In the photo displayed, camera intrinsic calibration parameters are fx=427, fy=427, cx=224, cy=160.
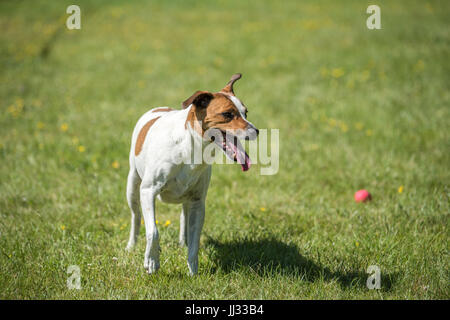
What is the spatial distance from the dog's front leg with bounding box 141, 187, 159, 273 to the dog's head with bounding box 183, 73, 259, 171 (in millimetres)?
728

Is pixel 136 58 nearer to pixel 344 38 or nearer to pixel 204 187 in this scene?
pixel 344 38

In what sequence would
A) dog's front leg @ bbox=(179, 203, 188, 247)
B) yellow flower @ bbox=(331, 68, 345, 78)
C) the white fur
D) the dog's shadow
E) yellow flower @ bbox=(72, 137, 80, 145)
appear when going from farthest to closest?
yellow flower @ bbox=(331, 68, 345, 78) → yellow flower @ bbox=(72, 137, 80, 145) → dog's front leg @ bbox=(179, 203, 188, 247) → the dog's shadow → the white fur

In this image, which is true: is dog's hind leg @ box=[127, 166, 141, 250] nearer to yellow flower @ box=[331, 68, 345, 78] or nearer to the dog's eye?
the dog's eye

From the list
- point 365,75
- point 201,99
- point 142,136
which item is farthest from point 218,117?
point 365,75

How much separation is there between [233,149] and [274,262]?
1.38m

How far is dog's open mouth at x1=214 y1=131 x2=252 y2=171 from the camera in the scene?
11.1ft

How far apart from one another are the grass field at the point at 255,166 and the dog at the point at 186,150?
48 centimetres

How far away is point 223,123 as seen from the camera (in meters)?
3.41

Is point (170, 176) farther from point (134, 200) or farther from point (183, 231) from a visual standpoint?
point (183, 231)

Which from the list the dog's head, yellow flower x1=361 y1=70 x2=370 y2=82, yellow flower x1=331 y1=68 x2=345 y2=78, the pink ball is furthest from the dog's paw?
yellow flower x1=331 y1=68 x2=345 y2=78

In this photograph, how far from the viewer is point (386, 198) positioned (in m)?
5.48

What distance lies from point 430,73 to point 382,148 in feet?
13.4

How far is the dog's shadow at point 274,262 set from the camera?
3.87 meters
